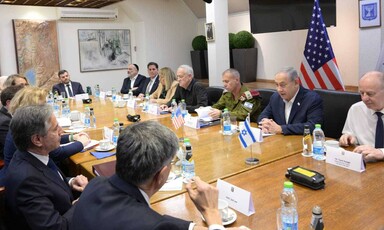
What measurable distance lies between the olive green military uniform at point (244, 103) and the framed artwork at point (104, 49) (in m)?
5.42

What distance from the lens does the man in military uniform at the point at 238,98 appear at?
3559 millimetres

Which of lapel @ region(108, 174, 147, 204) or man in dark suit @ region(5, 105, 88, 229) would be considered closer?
lapel @ region(108, 174, 147, 204)

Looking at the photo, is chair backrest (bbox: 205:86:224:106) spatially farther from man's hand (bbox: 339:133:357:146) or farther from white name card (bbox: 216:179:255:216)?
white name card (bbox: 216:179:255:216)

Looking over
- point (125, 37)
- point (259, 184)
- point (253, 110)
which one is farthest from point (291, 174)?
point (125, 37)

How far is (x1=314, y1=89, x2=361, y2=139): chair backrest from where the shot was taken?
3.18 meters

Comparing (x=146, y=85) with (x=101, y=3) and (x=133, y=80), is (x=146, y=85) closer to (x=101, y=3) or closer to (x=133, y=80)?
(x=133, y=80)

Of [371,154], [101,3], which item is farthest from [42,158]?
[101,3]

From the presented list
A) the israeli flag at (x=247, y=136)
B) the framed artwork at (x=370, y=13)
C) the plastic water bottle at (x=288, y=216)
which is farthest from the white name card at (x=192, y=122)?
the framed artwork at (x=370, y=13)

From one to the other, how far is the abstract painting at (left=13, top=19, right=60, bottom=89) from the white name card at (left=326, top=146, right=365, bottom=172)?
711cm

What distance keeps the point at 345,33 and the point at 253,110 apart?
12.9 ft

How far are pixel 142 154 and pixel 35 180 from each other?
732mm

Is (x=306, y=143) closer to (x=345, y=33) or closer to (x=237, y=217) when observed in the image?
(x=237, y=217)

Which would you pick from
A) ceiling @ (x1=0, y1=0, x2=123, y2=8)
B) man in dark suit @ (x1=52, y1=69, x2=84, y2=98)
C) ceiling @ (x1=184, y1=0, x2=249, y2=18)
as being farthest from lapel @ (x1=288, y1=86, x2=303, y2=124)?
ceiling @ (x1=184, y1=0, x2=249, y2=18)

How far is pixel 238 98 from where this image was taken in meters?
3.73
